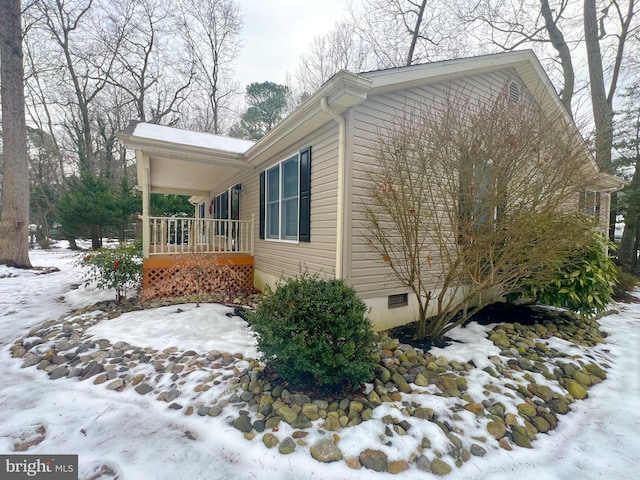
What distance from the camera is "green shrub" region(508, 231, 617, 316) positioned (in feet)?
14.7

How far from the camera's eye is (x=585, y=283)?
448 centimetres

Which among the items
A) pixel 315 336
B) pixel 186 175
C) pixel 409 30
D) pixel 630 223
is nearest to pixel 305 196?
pixel 315 336

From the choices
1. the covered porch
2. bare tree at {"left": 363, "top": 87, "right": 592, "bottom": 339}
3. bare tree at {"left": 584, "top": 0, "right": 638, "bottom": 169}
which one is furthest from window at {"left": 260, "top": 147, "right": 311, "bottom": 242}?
bare tree at {"left": 584, "top": 0, "right": 638, "bottom": 169}

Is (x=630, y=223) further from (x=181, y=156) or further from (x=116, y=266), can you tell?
(x=116, y=266)

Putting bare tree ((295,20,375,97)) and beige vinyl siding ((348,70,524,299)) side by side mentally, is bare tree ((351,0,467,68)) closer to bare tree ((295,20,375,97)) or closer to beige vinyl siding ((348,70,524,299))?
bare tree ((295,20,375,97))

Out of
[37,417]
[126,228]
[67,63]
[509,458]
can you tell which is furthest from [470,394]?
[67,63]

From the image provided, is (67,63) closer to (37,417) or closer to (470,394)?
(37,417)

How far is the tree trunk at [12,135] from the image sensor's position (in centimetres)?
877

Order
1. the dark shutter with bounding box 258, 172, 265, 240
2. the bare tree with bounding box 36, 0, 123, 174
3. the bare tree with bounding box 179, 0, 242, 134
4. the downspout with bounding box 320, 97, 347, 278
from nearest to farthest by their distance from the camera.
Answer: the downspout with bounding box 320, 97, 347, 278, the dark shutter with bounding box 258, 172, 265, 240, the bare tree with bounding box 36, 0, 123, 174, the bare tree with bounding box 179, 0, 242, 134

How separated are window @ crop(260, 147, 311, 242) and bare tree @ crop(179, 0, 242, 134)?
1399 cm

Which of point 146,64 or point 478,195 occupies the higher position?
point 146,64

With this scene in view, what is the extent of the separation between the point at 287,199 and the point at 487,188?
3337 mm

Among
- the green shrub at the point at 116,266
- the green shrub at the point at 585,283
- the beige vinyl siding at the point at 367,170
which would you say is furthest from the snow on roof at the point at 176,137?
the green shrub at the point at 585,283

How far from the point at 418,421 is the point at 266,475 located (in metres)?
1.21
